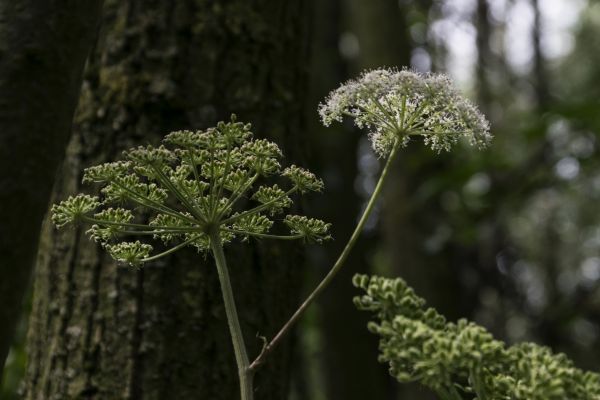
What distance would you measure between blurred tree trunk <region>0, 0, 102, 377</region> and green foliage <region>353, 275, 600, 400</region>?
478mm

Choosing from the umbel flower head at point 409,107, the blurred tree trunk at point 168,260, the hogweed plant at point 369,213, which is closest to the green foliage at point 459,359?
the hogweed plant at point 369,213

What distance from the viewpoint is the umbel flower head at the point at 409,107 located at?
1.28m

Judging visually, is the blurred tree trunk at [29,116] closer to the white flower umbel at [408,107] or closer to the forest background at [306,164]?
the forest background at [306,164]

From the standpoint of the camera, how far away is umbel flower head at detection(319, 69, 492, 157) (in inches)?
50.5

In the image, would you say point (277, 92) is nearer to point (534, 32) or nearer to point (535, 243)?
point (534, 32)

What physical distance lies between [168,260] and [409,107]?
31.9 inches

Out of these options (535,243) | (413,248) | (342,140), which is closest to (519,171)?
(413,248)

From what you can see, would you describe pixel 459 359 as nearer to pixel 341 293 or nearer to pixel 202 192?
pixel 202 192

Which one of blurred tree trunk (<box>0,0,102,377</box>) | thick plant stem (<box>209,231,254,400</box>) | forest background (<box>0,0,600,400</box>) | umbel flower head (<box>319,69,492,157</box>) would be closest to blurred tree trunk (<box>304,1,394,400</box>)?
forest background (<box>0,0,600,400</box>)

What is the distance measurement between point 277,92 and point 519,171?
16.2ft

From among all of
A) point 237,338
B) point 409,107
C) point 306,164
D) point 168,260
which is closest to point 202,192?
point 237,338

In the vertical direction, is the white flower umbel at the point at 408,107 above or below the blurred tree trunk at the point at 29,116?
above

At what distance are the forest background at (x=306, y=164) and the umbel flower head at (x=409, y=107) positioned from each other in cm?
42

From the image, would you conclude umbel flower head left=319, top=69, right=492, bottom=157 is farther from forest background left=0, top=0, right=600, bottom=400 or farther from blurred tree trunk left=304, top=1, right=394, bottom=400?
blurred tree trunk left=304, top=1, right=394, bottom=400
